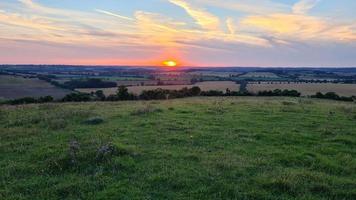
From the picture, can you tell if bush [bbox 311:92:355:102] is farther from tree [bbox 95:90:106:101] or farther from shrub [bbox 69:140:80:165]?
shrub [bbox 69:140:80:165]

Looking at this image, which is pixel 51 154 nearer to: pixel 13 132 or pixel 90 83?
pixel 13 132

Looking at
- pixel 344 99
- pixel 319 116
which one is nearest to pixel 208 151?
pixel 319 116

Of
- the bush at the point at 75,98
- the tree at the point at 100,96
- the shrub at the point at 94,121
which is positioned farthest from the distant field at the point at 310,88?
the shrub at the point at 94,121

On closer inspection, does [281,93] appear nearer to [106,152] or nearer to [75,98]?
[75,98]

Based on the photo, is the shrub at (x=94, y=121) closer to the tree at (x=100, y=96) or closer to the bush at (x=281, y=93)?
the tree at (x=100, y=96)

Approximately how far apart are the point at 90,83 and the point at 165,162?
75339 mm

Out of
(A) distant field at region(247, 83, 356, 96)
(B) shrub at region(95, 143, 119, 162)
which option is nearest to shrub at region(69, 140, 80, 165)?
(B) shrub at region(95, 143, 119, 162)

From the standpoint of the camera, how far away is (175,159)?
12875 millimetres

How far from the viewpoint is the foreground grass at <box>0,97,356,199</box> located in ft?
32.2

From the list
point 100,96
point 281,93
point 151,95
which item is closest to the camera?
point 151,95

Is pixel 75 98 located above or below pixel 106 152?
below

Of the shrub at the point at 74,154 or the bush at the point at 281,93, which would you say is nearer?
the shrub at the point at 74,154

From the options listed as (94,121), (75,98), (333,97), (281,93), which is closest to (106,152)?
(94,121)

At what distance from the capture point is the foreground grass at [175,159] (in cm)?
983
